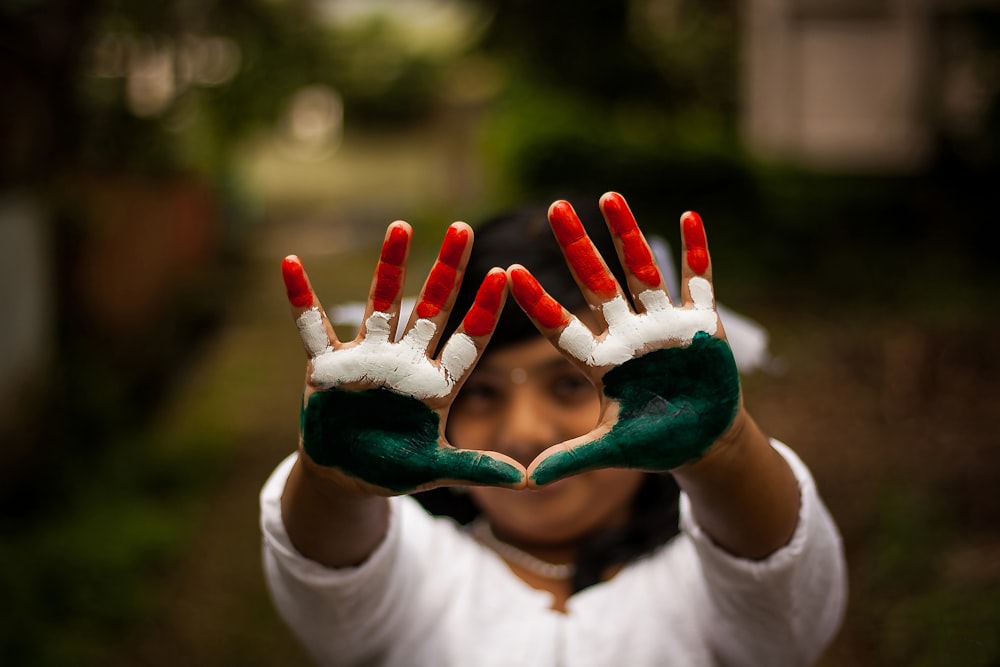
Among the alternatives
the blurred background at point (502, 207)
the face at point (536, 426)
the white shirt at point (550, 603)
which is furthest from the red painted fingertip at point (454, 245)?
the blurred background at point (502, 207)

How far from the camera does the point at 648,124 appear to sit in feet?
24.2

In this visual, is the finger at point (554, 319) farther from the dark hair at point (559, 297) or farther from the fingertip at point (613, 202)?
the dark hair at point (559, 297)

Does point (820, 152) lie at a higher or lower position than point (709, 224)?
higher

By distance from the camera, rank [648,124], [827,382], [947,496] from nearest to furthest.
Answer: [947,496], [827,382], [648,124]

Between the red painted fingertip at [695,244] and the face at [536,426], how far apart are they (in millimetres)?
329

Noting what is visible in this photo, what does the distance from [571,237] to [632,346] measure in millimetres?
142

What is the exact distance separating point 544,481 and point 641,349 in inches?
7.5

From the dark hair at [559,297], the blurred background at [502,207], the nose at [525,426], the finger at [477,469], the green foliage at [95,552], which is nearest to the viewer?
the finger at [477,469]

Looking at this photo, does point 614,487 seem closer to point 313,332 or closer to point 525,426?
point 525,426

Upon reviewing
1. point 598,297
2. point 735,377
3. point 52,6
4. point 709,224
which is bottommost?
point 709,224

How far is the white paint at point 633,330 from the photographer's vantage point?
1062 mm

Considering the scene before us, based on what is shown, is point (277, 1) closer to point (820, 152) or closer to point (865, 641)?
point (820, 152)

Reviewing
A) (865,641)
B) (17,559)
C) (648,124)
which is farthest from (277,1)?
(865,641)

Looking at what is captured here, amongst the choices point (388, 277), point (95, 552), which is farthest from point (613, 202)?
point (95, 552)
